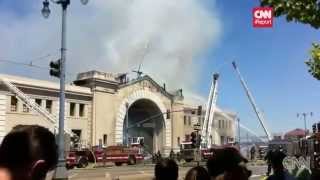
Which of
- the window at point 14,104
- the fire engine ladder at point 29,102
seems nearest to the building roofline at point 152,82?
the fire engine ladder at point 29,102

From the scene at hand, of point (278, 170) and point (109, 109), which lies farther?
point (109, 109)

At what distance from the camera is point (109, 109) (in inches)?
2913

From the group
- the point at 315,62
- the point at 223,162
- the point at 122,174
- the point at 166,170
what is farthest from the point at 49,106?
the point at 223,162

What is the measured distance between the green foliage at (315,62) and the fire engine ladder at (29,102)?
4933 centimetres

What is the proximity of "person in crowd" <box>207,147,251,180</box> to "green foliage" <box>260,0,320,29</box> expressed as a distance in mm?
7381

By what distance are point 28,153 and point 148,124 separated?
82.2 metres

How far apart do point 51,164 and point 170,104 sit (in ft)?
277

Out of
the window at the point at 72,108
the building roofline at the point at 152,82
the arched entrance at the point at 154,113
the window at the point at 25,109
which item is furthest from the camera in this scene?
the arched entrance at the point at 154,113

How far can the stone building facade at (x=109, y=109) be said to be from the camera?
207 ft

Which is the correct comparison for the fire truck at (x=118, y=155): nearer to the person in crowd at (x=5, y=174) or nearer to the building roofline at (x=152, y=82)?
the building roofline at (x=152, y=82)

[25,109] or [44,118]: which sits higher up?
[25,109]

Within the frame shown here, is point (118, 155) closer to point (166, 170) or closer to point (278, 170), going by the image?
point (278, 170)

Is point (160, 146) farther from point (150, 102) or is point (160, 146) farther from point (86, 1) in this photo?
point (86, 1)

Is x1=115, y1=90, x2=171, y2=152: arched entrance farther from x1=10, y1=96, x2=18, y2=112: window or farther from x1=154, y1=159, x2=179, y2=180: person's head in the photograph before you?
x1=154, y1=159, x2=179, y2=180: person's head
